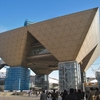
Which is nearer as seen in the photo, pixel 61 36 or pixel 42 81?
pixel 61 36

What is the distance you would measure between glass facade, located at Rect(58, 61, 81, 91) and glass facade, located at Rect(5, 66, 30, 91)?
1345cm

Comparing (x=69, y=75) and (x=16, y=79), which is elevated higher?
(x=69, y=75)

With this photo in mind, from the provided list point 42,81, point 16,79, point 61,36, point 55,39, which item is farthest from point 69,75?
point 42,81

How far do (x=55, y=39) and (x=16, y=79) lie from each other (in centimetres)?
1834

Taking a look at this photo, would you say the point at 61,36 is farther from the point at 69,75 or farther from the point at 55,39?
the point at 69,75

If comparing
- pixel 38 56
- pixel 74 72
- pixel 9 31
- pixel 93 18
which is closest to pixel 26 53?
pixel 38 56

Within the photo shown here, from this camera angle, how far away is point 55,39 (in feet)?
116

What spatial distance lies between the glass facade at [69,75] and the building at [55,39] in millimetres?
736

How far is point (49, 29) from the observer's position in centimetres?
3497

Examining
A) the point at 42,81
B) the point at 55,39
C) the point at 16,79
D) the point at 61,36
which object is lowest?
the point at 42,81

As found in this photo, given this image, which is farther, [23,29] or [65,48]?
[23,29]

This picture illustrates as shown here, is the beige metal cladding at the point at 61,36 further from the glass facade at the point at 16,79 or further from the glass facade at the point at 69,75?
the glass facade at the point at 16,79

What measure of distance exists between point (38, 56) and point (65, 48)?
9.76 m

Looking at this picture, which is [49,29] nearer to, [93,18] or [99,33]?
[93,18]
